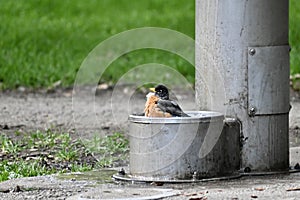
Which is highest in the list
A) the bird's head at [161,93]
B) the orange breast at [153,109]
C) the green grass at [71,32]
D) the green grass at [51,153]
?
the green grass at [71,32]

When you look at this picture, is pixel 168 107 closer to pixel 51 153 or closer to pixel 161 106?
pixel 161 106

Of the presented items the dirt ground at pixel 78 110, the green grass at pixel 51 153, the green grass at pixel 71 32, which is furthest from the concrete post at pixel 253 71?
the green grass at pixel 71 32

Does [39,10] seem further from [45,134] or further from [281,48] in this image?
[281,48]

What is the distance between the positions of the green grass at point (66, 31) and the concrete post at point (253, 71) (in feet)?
18.6

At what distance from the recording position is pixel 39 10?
56.5 feet

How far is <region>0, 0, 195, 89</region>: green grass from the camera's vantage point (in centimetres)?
1164

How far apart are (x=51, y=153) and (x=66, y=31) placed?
794cm

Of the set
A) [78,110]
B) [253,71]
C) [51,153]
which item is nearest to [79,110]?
[78,110]

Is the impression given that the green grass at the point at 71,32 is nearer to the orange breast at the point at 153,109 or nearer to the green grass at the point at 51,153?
the green grass at the point at 51,153

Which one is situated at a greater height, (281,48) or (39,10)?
(39,10)

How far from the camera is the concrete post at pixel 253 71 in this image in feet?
18.3

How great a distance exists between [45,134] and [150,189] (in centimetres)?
284

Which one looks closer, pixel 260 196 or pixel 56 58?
pixel 260 196

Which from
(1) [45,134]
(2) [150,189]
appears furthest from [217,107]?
(1) [45,134]
